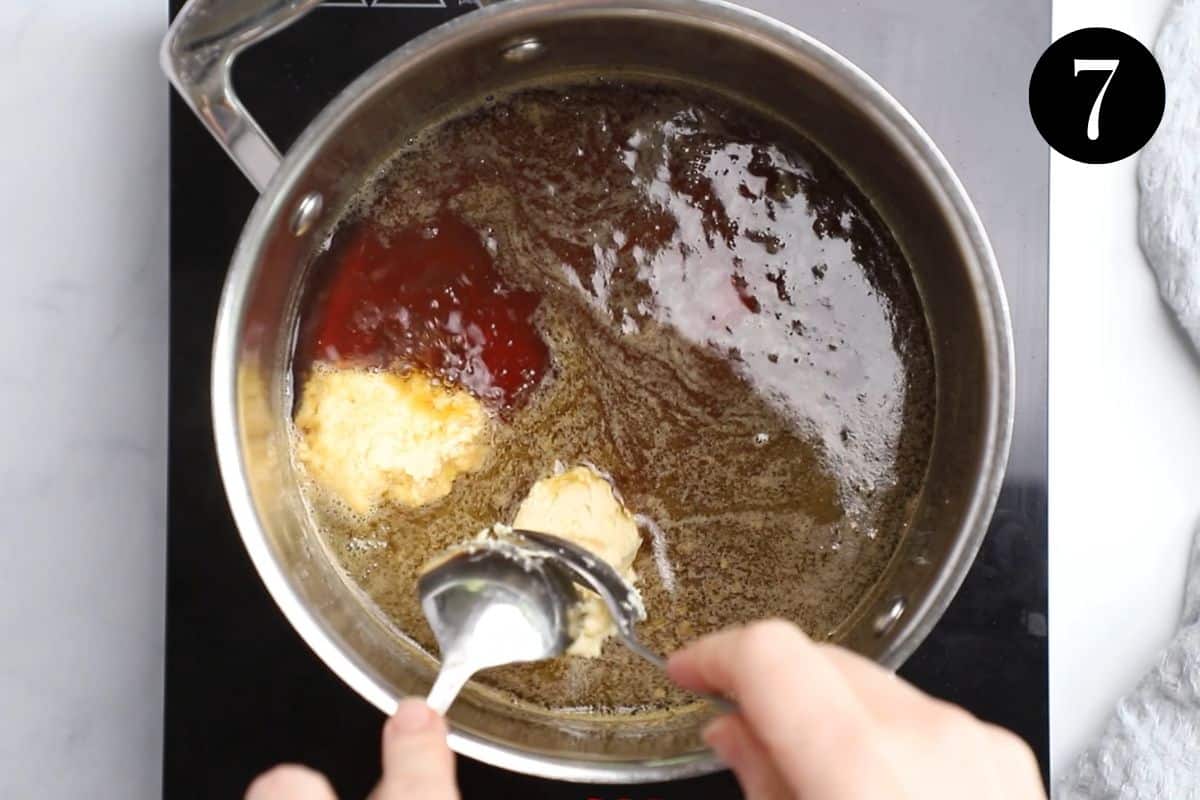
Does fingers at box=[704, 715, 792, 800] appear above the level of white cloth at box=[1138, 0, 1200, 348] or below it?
below

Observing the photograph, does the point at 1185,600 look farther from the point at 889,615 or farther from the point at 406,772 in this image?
the point at 406,772

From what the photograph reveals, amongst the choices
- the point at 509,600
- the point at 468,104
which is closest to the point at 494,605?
the point at 509,600

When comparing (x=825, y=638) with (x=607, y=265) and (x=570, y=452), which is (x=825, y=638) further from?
(x=607, y=265)

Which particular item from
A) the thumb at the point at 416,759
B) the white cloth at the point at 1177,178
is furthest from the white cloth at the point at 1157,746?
the thumb at the point at 416,759

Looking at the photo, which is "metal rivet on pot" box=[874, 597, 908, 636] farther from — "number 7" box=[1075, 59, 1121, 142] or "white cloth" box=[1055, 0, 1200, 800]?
"number 7" box=[1075, 59, 1121, 142]

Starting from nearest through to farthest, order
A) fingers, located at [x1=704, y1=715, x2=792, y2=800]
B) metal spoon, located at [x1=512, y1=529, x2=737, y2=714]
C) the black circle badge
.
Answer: fingers, located at [x1=704, y1=715, x2=792, y2=800]
metal spoon, located at [x1=512, y1=529, x2=737, y2=714]
the black circle badge

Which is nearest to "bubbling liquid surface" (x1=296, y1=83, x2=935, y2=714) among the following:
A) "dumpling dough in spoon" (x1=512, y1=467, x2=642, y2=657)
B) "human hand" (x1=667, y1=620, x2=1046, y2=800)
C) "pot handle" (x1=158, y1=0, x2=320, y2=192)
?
"dumpling dough in spoon" (x1=512, y1=467, x2=642, y2=657)

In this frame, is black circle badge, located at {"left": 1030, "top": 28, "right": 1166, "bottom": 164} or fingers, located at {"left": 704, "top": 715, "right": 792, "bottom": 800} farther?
black circle badge, located at {"left": 1030, "top": 28, "right": 1166, "bottom": 164}
